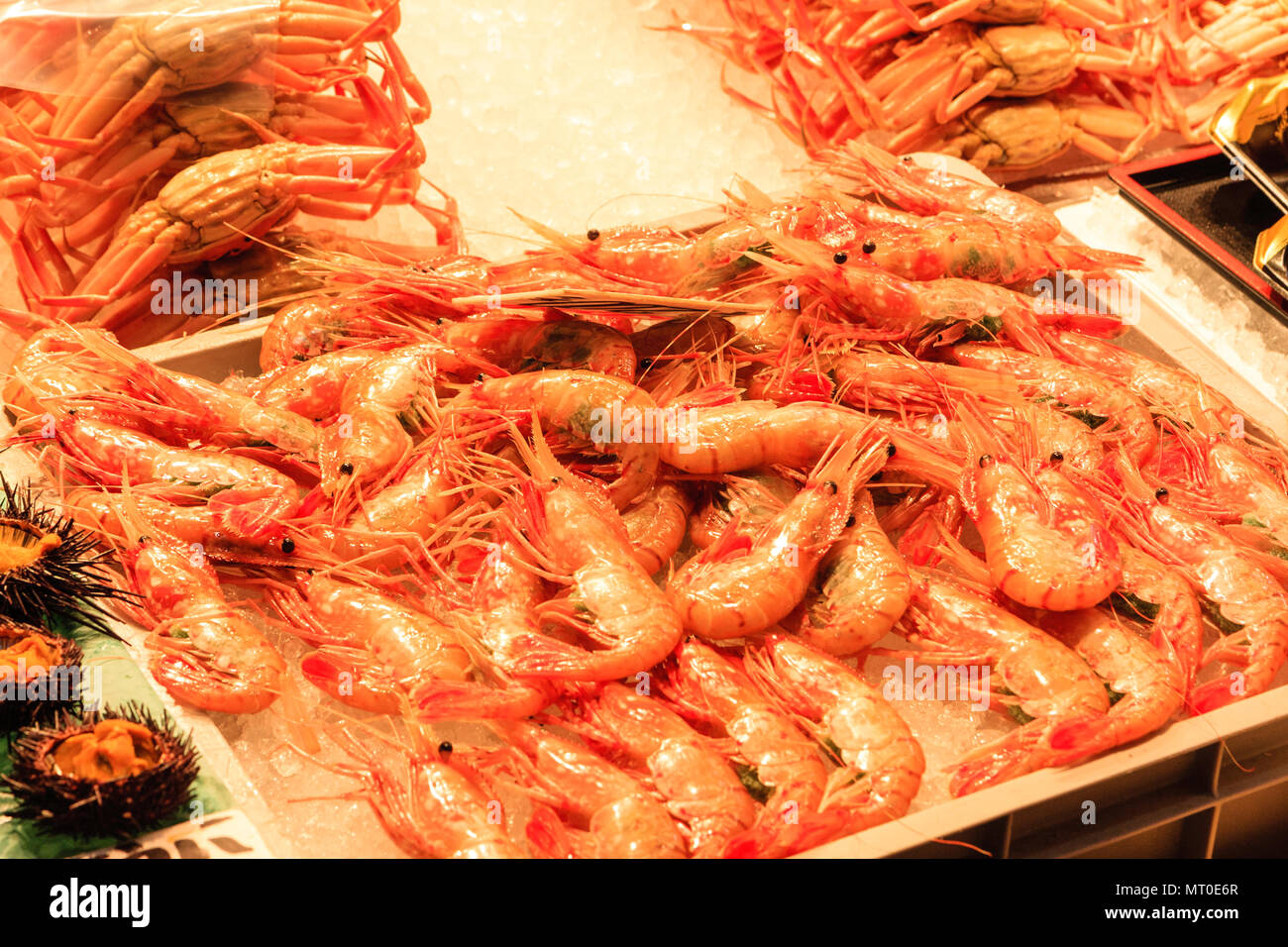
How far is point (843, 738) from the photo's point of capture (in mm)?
2021

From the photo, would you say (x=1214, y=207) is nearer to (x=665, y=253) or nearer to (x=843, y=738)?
(x=665, y=253)

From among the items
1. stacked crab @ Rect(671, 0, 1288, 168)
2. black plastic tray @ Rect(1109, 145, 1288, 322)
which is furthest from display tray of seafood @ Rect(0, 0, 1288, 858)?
stacked crab @ Rect(671, 0, 1288, 168)

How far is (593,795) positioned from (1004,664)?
0.79 m

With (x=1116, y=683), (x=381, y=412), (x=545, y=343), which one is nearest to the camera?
(x=1116, y=683)

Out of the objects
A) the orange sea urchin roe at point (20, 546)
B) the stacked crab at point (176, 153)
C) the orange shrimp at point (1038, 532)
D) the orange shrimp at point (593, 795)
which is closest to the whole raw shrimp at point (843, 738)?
the orange shrimp at point (593, 795)

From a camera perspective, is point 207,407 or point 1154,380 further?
point 1154,380

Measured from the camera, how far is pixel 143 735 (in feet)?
6.12

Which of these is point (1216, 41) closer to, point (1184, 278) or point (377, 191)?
point (1184, 278)

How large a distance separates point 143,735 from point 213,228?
158 cm

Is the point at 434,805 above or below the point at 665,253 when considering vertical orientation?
below

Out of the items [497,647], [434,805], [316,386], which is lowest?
[434,805]

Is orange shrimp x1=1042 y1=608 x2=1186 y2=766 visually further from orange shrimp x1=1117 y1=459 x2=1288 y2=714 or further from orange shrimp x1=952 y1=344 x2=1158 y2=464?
orange shrimp x1=952 y1=344 x2=1158 y2=464

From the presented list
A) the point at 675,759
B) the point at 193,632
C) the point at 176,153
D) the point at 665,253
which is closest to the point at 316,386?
the point at 193,632

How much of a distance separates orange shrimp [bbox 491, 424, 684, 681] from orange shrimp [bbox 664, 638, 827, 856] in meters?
0.07
